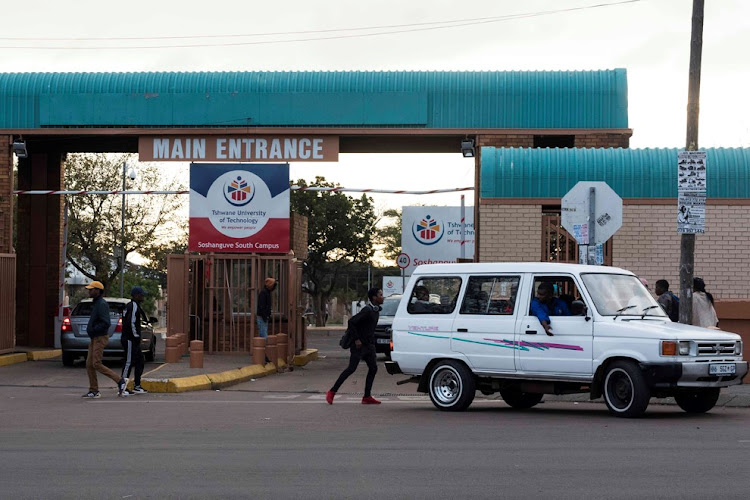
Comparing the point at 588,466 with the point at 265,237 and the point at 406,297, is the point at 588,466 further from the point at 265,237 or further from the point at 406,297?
the point at 265,237

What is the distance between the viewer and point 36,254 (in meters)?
31.5

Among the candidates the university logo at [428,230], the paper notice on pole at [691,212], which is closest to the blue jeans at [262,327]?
the paper notice on pole at [691,212]

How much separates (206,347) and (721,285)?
441 inches

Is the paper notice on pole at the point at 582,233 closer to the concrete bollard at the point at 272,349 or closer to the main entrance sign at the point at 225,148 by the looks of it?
the concrete bollard at the point at 272,349

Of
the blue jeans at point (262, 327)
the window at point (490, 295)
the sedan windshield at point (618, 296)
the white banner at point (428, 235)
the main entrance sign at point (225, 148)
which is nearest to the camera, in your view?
the sedan windshield at point (618, 296)

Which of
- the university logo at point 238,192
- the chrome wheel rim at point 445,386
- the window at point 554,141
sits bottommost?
the chrome wheel rim at point 445,386

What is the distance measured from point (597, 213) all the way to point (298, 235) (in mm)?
12076

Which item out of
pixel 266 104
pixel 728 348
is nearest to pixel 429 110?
pixel 266 104

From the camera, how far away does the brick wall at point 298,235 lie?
91.0ft

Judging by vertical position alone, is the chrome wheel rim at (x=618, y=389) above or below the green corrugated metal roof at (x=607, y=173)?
below

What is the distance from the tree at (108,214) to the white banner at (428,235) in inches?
487

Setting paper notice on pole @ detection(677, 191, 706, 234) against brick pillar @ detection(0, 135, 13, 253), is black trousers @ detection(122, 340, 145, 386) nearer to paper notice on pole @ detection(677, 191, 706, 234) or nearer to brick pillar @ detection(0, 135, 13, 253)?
paper notice on pole @ detection(677, 191, 706, 234)

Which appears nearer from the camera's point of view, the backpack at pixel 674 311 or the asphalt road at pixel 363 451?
the asphalt road at pixel 363 451

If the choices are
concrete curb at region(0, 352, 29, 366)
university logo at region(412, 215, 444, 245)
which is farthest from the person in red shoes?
university logo at region(412, 215, 444, 245)
